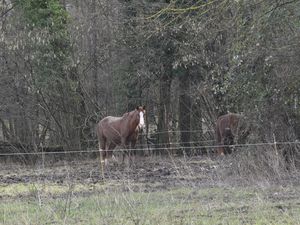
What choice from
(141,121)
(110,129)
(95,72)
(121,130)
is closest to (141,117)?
(141,121)

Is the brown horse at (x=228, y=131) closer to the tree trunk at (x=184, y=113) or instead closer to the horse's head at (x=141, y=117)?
the horse's head at (x=141, y=117)

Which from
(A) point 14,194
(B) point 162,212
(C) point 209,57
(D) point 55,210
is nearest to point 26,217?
(D) point 55,210

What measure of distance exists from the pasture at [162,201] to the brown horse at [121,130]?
230 inches

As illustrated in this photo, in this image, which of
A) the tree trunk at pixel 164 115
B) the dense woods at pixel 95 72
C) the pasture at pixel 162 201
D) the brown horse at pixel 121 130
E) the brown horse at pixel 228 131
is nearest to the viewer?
the pasture at pixel 162 201

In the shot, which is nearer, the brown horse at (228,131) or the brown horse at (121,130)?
the brown horse at (228,131)

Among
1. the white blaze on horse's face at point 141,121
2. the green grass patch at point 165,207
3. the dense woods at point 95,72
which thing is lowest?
the green grass patch at point 165,207

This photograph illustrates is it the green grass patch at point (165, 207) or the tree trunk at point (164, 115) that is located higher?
the tree trunk at point (164, 115)

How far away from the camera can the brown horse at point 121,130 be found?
19.8 metres

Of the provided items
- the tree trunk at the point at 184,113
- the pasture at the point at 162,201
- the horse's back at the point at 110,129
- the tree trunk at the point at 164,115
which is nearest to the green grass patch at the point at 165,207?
the pasture at the point at 162,201

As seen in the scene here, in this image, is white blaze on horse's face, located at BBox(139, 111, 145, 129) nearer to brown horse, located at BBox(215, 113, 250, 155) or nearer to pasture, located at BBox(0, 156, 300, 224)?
brown horse, located at BBox(215, 113, 250, 155)

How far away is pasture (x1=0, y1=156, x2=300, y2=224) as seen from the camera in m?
7.54

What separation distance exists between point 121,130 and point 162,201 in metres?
10.9

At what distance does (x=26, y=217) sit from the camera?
25.8ft

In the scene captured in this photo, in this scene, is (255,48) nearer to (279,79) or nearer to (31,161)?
(279,79)
